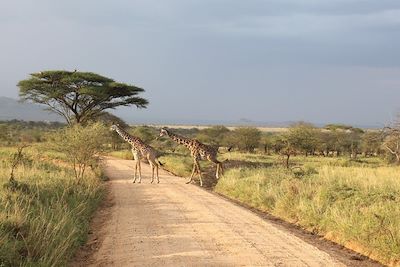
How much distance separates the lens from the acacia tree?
124 ft

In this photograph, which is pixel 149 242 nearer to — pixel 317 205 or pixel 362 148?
pixel 317 205

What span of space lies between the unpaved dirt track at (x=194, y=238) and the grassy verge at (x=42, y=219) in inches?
24.4

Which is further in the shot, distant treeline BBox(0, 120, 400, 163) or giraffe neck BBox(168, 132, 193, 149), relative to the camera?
distant treeline BBox(0, 120, 400, 163)

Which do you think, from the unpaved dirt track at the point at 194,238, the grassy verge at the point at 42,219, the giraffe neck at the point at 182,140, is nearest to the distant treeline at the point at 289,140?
the giraffe neck at the point at 182,140

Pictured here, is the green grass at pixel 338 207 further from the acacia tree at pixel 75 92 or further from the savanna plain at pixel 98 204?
the acacia tree at pixel 75 92

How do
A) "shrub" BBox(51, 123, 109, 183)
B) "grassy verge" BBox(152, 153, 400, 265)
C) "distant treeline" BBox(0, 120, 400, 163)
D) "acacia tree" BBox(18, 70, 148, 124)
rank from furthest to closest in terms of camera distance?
"distant treeline" BBox(0, 120, 400, 163), "acacia tree" BBox(18, 70, 148, 124), "shrub" BBox(51, 123, 109, 183), "grassy verge" BBox(152, 153, 400, 265)

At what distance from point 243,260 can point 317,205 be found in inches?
196

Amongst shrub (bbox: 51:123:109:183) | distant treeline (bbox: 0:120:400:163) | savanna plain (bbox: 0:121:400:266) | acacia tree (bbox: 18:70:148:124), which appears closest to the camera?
savanna plain (bbox: 0:121:400:266)

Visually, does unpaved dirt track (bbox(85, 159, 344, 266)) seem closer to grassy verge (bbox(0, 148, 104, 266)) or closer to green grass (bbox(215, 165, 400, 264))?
grassy verge (bbox(0, 148, 104, 266))

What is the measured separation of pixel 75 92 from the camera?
38594mm

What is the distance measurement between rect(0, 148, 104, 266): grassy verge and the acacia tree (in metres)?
22.4

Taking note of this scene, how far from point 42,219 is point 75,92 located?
3010cm

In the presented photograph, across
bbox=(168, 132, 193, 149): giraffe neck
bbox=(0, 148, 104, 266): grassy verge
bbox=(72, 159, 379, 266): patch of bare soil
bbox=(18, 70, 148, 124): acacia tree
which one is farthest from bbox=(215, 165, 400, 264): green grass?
bbox=(18, 70, 148, 124): acacia tree

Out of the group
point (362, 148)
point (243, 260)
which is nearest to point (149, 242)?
point (243, 260)
